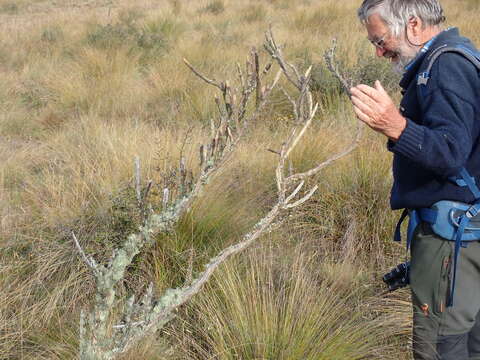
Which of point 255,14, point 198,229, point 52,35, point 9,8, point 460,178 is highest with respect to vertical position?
point 460,178

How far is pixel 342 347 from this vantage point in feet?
6.04

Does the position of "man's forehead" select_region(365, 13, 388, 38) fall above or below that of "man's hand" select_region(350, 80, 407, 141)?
above

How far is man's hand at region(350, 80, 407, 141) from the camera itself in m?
1.35

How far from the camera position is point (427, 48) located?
154 centimetres

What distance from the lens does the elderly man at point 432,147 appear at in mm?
1371

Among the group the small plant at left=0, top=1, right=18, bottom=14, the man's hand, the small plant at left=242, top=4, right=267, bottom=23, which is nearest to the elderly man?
the man's hand

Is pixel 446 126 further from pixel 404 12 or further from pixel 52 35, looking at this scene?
pixel 52 35

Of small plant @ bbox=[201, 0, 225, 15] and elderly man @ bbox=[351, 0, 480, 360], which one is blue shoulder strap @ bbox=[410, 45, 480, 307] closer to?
elderly man @ bbox=[351, 0, 480, 360]

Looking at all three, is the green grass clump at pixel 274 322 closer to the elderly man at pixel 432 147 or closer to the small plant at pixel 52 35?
the elderly man at pixel 432 147

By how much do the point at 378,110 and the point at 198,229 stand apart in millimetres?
1452

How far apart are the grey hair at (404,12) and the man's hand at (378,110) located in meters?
0.33

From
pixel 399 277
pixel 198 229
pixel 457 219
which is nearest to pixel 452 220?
pixel 457 219

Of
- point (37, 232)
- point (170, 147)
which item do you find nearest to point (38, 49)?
point (170, 147)

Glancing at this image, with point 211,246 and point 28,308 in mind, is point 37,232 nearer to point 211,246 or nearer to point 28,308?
point 28,308
